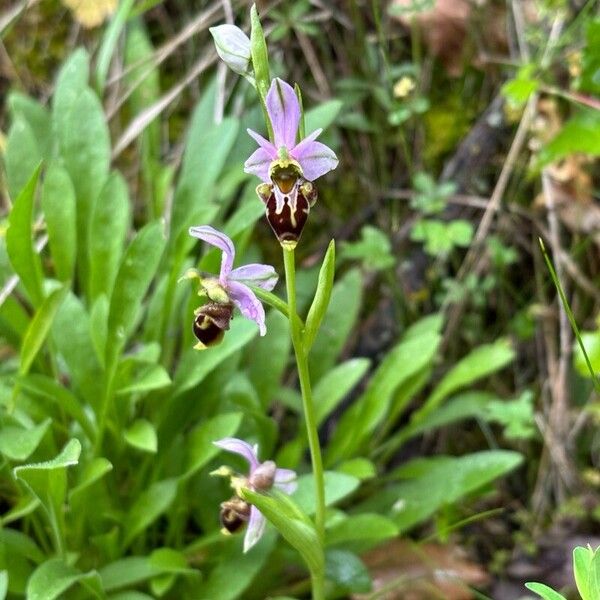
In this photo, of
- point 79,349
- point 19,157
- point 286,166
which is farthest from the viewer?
point 19,157

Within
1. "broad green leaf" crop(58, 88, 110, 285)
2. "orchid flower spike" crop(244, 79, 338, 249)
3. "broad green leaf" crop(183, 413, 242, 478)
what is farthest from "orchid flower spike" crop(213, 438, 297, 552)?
"broad green leaf" crop(58, 88, 110, 285)

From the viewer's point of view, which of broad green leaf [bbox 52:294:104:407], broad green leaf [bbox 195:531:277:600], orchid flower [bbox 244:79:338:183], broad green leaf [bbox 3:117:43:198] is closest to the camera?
orchid flower [bbox 244:79:338:183]

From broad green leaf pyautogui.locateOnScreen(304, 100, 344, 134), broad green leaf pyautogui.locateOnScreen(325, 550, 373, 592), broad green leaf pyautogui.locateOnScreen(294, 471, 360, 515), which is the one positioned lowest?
broad green leaf pyautogui.locateOnScreen(325, 550, 373, 592)

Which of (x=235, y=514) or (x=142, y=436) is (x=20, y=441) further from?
(x=235, y=514)

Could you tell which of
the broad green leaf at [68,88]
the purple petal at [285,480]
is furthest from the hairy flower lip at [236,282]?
the broad green leaf at [68,88]

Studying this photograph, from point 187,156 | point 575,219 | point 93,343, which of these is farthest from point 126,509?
point 575,219

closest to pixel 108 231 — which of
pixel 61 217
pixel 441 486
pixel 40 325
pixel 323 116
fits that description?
pixel 61 217

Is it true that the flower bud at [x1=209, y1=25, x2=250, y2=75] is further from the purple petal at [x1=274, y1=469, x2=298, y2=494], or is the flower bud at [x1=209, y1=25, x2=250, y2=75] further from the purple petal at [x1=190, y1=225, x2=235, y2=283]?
the purple petal at [x1=274, y1=469, x2=298, y2=494]
